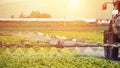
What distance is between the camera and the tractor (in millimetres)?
3875

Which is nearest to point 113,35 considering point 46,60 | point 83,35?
point 83,35

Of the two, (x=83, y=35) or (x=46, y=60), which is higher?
(x=83, y=35)

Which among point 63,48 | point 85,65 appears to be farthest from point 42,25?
point 85,65

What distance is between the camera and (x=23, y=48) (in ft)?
13.1

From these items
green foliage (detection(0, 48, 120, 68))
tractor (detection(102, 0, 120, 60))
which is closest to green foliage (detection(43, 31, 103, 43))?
tractor (detection(102, 0, 120, 60))

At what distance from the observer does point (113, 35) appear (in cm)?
393

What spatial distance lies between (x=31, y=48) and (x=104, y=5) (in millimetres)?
1111

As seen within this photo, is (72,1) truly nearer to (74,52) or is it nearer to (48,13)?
(48,13)

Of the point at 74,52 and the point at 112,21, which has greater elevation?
the point at 112,21

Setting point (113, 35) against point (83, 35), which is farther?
point (83, 35)

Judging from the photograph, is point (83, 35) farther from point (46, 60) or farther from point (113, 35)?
point (46, 60)

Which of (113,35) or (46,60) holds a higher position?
(113,35)

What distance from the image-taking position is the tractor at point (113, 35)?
3875 mm

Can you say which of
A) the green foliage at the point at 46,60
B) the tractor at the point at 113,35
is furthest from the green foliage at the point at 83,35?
the green foliage at the point at 46,60
